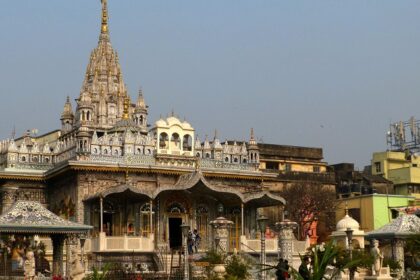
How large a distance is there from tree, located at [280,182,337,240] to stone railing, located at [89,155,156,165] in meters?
15.9

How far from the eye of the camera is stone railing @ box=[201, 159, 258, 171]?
47969 millimetres

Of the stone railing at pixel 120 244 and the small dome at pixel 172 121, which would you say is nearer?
the stone railing at pixel 120 244

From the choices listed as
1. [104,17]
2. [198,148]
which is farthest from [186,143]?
[104,17]

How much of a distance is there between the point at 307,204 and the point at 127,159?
18602 millimetres

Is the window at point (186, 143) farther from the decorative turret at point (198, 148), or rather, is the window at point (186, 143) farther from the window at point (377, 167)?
the window at point (377, 167)

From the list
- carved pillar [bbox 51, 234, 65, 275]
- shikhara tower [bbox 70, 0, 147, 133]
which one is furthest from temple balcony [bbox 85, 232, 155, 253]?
shikhara tower [bbox 70, 0, 147, 133]

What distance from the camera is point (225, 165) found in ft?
160

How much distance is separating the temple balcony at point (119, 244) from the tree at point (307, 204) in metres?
18.6

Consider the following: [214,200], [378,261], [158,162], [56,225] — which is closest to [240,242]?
[214,200]

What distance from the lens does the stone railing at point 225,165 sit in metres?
48.0

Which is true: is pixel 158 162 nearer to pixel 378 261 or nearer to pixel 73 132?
pixel 73 132

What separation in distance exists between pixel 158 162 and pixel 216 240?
32.4 ft

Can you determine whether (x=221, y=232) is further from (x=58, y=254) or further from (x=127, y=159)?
(x=127, y=159)

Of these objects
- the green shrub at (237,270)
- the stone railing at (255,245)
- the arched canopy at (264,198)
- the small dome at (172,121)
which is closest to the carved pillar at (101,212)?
the small dome at (172,121)
